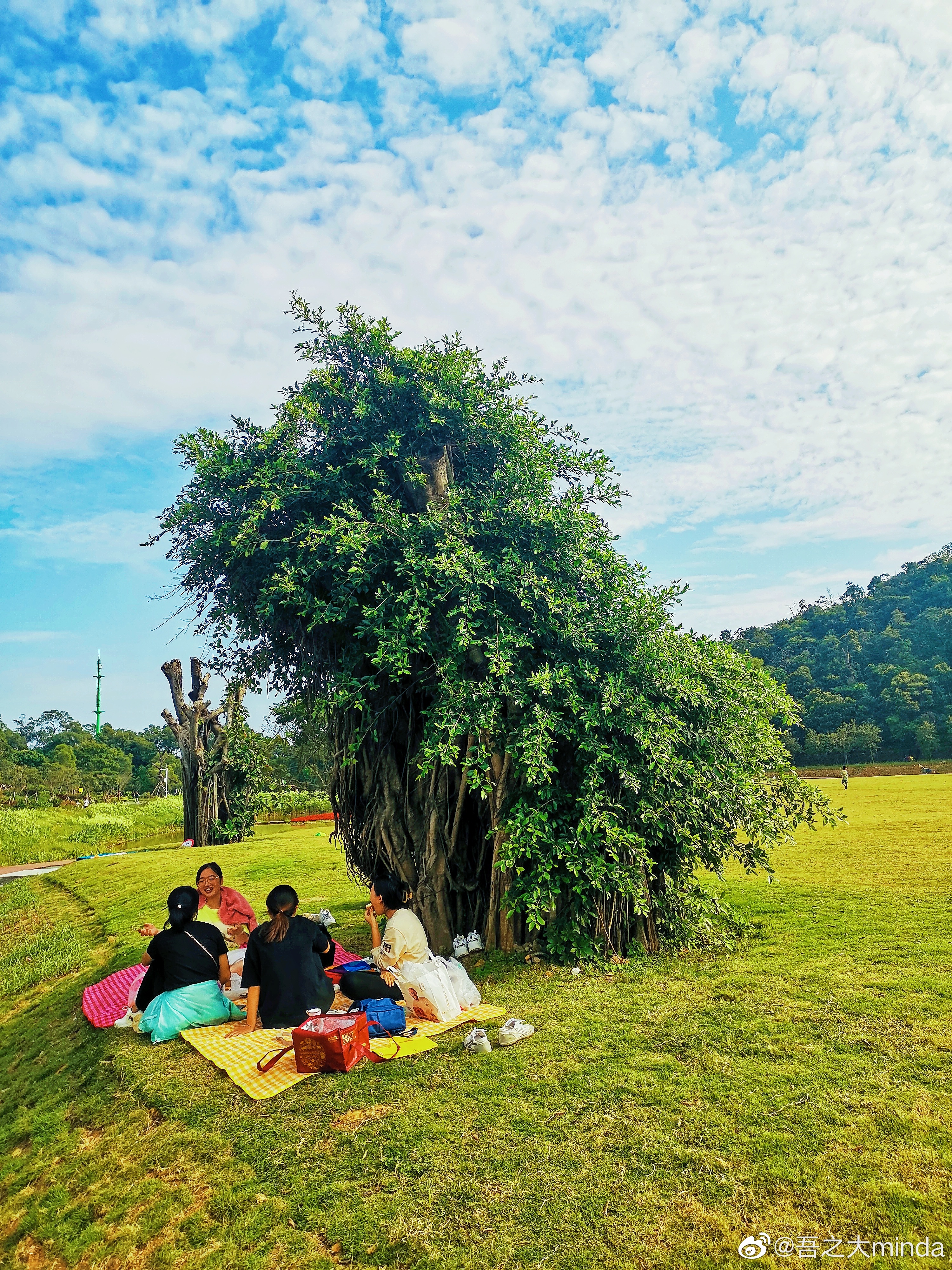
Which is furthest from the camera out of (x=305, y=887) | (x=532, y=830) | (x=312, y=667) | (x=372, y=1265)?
(x=305, y=887)

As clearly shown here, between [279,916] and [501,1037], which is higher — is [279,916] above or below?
above

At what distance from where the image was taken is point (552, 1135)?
426 cm

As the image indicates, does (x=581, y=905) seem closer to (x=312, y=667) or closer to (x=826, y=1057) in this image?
(x=826, y=1057)

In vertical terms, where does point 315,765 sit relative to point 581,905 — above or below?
above

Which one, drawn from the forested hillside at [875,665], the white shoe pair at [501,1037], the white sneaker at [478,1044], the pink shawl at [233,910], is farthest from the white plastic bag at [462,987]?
the forested hillside at [875,665]

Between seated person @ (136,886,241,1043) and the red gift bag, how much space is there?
4.17 ft

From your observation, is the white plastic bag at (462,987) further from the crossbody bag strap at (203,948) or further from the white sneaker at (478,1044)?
the crossbody bag strap at (203,948)


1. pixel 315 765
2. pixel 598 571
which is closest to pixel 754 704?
pixel 598 571

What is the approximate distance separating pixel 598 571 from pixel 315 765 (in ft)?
17.4

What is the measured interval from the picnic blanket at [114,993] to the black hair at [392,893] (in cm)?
87

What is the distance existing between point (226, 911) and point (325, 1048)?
2782 millimetres

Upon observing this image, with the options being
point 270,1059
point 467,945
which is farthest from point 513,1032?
point 467,945

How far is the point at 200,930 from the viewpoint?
6.38m

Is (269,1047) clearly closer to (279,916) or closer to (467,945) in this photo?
(279,916)
